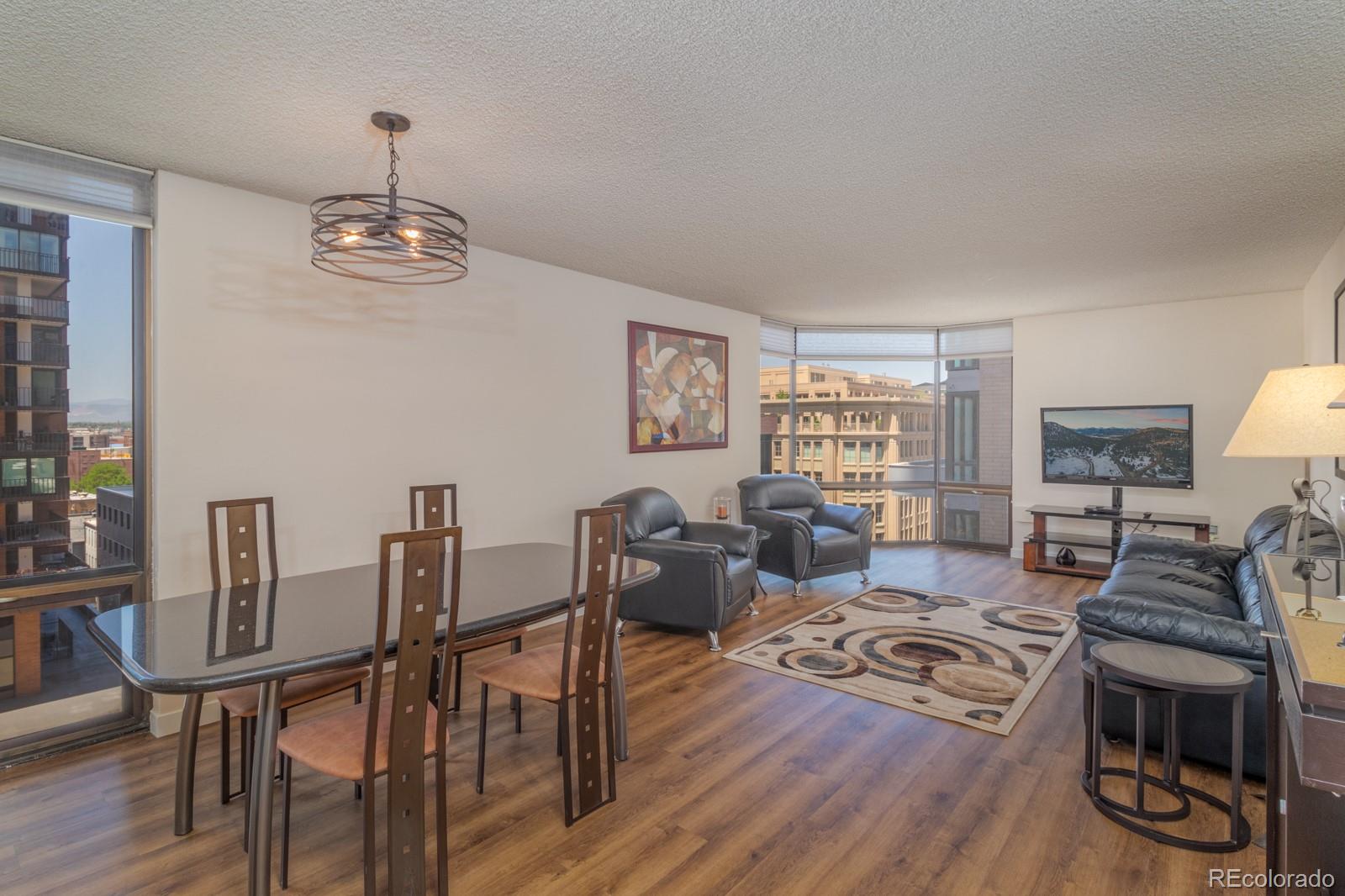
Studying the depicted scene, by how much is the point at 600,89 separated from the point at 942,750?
2.95 meters

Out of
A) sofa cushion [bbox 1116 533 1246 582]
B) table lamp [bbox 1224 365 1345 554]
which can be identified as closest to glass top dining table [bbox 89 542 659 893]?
table lamp [bbox 1224 365 1345 554]

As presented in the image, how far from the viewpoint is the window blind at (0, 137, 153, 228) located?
2674 mm

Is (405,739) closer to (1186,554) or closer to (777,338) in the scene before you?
(1186,554)

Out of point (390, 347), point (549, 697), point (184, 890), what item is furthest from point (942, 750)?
point (390, 347)

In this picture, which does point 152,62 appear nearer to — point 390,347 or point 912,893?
point 390,347

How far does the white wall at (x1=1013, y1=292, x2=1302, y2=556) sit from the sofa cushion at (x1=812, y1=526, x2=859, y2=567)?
7.89 ft

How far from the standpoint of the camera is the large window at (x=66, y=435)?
9.02 ft

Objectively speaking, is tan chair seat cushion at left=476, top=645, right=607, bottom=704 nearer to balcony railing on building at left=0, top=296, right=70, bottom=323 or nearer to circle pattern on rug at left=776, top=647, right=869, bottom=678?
circle pattern on rug at left=776, top=647, right=869, bottom=678

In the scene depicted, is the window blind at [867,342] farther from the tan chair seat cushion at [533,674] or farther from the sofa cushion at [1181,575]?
the tan chair seat cushion at [533,674]

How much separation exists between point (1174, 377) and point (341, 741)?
690cm

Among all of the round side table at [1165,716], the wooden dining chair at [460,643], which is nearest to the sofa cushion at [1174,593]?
the round side table at [1165,716]

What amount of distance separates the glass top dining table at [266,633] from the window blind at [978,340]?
18.9ft

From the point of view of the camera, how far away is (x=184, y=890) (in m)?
1.94

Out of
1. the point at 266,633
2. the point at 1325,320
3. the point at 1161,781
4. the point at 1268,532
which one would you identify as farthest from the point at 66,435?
the point at 1325,320
